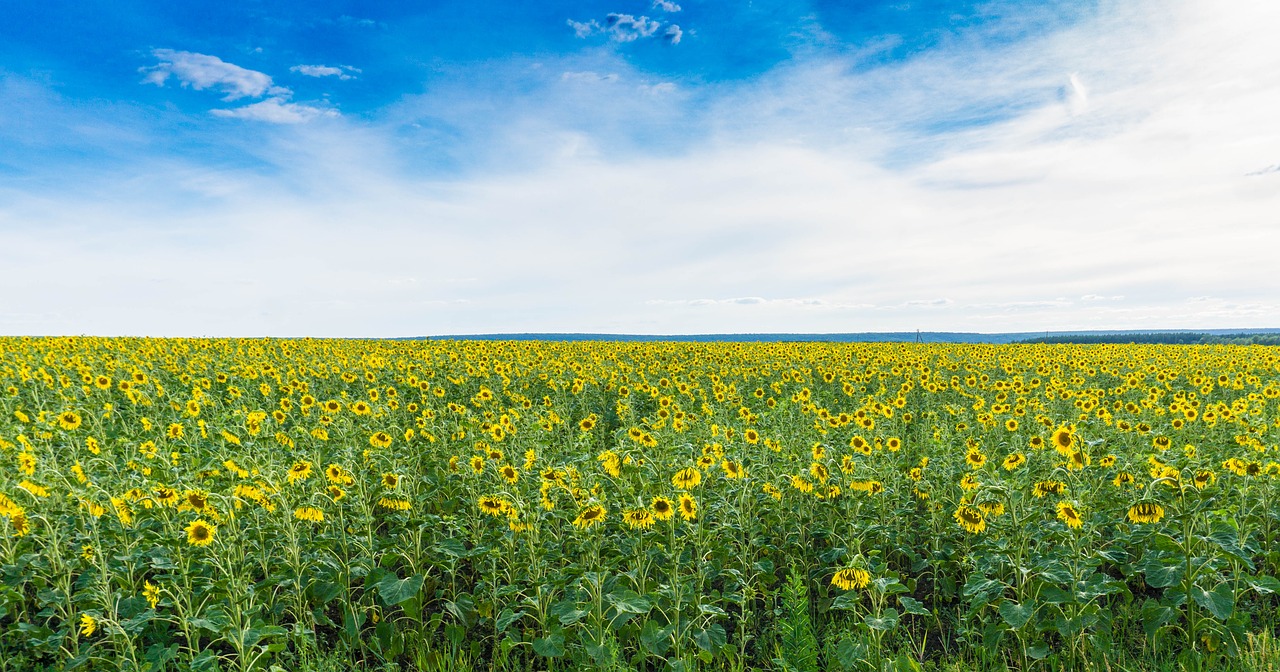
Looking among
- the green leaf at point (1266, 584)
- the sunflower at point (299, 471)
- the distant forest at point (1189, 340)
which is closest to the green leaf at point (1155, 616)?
the green leaf at point (1266, 584)

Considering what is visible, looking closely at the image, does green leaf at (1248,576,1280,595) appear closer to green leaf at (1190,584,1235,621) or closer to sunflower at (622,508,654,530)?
green leaf at (1190,584,1235,621)

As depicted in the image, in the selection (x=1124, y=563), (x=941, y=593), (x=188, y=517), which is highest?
(x=188, y=517)

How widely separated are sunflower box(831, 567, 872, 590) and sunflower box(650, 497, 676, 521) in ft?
3.73

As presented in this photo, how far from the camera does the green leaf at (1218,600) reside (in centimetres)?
398

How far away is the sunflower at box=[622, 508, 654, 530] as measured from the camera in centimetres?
422

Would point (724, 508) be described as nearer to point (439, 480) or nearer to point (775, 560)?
point (775, 560)

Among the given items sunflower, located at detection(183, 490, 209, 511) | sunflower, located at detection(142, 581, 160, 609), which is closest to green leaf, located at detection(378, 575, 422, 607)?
sunflower, located at detection(142, 581, 160, 609)

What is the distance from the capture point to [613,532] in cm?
551

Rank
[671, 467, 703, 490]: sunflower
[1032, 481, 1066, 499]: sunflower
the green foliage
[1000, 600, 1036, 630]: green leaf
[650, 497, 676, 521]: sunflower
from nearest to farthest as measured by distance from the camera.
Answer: [1000, 600, 1036, 630]: green leaf < the green foliage < [650, 497, 676, 521]: sunflower < [671, 467, 703, 490]: sunflower < [1032, 481, 1066, 499]: sunflower

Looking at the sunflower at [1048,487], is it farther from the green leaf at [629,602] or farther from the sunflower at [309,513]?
the sunflower at [309,513]

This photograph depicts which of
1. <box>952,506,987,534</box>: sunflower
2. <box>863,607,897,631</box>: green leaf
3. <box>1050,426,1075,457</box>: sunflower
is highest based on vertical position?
<box>1050,426,1075,457</box>: sunflower

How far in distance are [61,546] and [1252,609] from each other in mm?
9024

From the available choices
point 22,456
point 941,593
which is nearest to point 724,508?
point 941,593

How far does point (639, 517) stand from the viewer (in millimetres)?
4277
